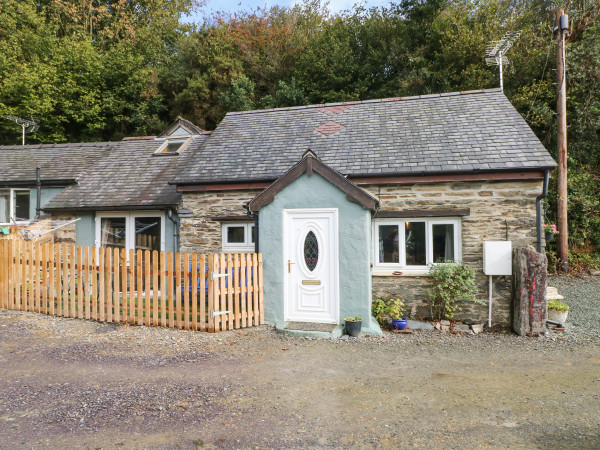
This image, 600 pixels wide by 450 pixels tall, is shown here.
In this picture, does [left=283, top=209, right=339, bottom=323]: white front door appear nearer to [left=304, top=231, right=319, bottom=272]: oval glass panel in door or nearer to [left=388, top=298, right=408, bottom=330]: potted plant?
[left=304, top=231, right=319, bottom=272]: oval glass panel in door

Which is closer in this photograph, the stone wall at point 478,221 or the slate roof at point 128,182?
the stone wall at point 478,221

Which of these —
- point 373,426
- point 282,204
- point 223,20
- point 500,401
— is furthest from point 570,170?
point 223,20

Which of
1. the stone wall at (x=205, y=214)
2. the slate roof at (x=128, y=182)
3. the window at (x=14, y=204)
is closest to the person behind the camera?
the stone wall at (x=205, y=214)

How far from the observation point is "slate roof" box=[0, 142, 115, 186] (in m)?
13.6

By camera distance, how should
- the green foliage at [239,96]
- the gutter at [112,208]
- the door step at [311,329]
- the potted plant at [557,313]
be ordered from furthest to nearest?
the green foliage at [239,96] → the gutter at [112,208] → the potted plant at [557,313] → the door step at [311,329]

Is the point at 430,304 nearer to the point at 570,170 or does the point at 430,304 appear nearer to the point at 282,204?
the point at 282,204

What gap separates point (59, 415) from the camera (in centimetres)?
407

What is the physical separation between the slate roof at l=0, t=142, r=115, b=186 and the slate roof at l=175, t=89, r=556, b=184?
17.8 ft

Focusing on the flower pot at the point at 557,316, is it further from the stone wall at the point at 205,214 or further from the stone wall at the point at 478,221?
the stone wall at the point at 205,214

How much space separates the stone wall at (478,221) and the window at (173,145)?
332 inches

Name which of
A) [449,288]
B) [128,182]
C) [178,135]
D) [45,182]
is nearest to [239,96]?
[178,135]

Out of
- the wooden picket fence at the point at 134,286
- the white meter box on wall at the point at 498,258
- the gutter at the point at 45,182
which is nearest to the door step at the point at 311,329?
the wooden picket fence at the point at 134,286

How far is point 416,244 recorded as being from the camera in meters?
8.90

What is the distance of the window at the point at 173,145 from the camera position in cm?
1418
